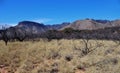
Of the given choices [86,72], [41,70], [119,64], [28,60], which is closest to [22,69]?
[41,70]

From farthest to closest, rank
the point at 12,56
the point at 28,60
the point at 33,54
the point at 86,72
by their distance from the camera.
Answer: the point at 33,54 → the point at 12,56 → the point at 28,60 → the point at 86,72

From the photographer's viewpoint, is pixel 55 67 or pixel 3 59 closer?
pixel 55 67

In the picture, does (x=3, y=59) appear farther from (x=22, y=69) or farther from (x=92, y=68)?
(x=92, y=68)

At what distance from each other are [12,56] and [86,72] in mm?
7293

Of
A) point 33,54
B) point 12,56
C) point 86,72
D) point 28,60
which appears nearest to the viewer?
point 86,72

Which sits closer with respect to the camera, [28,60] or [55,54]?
[28,60]

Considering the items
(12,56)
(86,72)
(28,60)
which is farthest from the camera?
(12,56)

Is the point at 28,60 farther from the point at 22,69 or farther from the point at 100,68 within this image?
the point at 100,68

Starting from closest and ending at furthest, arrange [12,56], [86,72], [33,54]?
[86,72], [12,56], [33,54]

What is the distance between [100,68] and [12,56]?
7833mm

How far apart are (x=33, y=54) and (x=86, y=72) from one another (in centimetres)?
733

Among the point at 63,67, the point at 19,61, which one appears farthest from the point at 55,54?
the point at 63,67

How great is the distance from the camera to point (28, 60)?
20.2m

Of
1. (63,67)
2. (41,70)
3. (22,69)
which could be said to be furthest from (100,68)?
(22,69)
